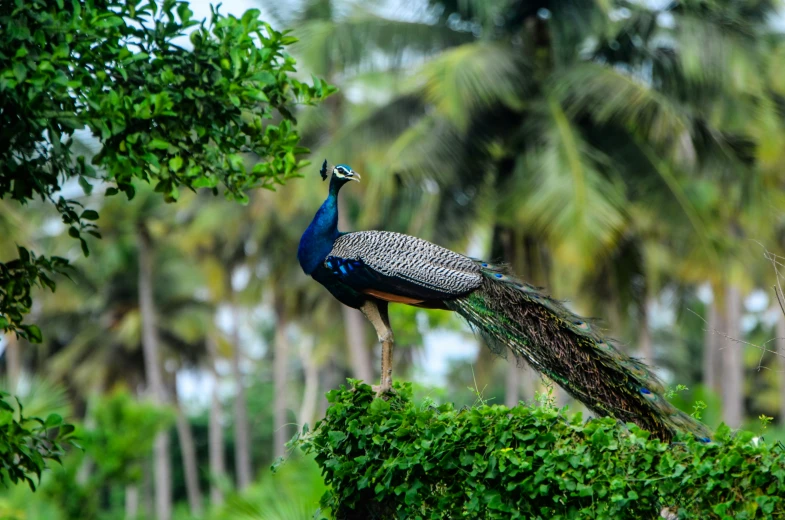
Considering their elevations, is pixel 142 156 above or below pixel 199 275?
below

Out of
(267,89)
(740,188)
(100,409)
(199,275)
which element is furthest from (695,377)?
(267,89)

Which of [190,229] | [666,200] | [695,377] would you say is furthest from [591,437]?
[695,377]

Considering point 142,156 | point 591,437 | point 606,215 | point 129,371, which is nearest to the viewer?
point 591,437

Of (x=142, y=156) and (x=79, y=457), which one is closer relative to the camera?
(x=142, y=156)

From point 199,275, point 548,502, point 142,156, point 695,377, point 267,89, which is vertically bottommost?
point 548,502

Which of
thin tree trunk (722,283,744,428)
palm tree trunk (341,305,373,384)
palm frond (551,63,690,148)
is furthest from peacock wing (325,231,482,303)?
thin tree trunk (722,283,744,428)

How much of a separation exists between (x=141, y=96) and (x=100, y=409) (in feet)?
37.8

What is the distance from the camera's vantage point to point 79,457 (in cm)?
1602

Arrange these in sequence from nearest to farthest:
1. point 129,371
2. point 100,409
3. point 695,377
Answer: point 100,409 → point 129,371 → point 695,377

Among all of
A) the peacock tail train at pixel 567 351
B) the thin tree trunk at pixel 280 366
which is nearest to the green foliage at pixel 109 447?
the peacock tail train at pixel 567 351

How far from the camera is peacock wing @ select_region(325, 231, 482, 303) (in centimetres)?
612

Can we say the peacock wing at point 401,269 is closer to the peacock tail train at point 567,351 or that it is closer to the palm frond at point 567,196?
the peacock tail train at point 567,351

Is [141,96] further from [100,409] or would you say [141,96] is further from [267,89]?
[100,409]

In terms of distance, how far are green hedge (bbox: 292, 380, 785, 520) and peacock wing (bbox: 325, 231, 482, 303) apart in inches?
24.4
